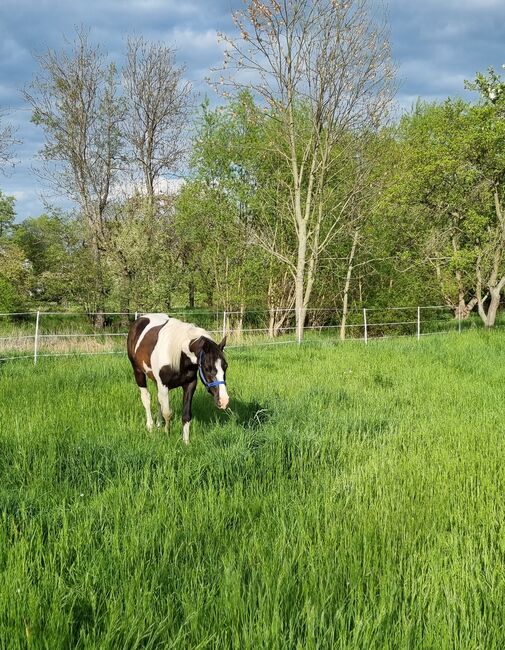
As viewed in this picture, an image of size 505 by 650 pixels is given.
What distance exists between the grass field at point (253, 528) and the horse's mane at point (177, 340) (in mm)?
835

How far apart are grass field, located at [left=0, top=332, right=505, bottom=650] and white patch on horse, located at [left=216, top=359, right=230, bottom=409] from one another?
0.44 metres

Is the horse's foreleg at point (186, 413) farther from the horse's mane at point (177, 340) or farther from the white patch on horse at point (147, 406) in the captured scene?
the white patch on horse at point (147, 406)

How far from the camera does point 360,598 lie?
2.11 metres

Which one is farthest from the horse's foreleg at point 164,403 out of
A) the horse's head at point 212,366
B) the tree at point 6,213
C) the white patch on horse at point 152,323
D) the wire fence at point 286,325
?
the tree at point 6,213

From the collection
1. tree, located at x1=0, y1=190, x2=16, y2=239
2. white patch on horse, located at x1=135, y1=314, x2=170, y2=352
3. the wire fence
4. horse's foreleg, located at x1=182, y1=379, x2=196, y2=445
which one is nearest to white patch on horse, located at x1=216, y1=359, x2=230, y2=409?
horse's foreleg, located at x1=182, y1=379, x2=196, y2=445

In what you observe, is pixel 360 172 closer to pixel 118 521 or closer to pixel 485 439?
pixel 485 439

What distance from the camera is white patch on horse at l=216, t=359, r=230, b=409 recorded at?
14.4 feet

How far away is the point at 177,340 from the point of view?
211 inches

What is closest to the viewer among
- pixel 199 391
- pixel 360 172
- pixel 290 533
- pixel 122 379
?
pixel 290 533

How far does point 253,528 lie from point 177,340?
9.37 ft

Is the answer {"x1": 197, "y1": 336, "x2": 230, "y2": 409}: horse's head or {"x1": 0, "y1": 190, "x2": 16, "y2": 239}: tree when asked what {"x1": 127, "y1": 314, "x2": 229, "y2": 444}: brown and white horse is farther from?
{"x1": 0, "y1": 190, "x2": 16, "y2": 239}: tree

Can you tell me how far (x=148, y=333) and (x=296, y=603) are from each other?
14.6 feet

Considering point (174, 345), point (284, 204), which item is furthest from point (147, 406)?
point (284, 204)

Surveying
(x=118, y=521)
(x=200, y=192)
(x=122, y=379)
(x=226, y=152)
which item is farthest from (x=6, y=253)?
(x=118, y=521)
